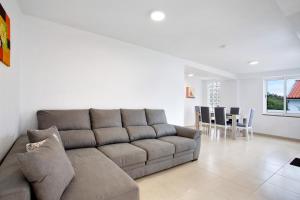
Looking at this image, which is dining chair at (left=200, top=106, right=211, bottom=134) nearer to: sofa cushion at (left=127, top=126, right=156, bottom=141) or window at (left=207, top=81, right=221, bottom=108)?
window at (left=207, top=81, right=221, bottom=108)

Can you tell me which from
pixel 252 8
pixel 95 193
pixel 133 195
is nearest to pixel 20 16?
pixel 95 193

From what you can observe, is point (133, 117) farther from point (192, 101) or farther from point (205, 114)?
point (192, 101)

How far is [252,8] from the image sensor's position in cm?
196

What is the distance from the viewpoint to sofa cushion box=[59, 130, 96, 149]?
2.12 metres

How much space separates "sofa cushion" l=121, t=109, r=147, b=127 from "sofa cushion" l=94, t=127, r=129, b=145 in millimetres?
228

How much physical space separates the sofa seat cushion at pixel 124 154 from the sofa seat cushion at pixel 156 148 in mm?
103

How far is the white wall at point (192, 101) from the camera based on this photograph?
650 centimetres

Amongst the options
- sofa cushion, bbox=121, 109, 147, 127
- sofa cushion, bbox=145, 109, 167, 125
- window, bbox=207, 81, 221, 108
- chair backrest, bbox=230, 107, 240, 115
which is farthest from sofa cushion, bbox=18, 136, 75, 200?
window, bbox=207, 81, 221, 108

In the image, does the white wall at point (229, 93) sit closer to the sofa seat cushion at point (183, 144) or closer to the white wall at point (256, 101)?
the white wall at point (256, 101)

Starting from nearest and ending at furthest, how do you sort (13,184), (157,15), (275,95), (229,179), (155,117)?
(13,184) → (157,15) → (229,179) → (155,117) → (275,95)

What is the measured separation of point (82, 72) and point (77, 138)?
116 cm

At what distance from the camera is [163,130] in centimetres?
313

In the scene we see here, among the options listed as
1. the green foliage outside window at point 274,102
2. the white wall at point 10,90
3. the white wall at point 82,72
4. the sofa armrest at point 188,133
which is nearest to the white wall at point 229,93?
the green foliage outside window at point 274,102

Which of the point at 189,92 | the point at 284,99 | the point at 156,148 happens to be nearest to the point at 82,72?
the point at 156,148
